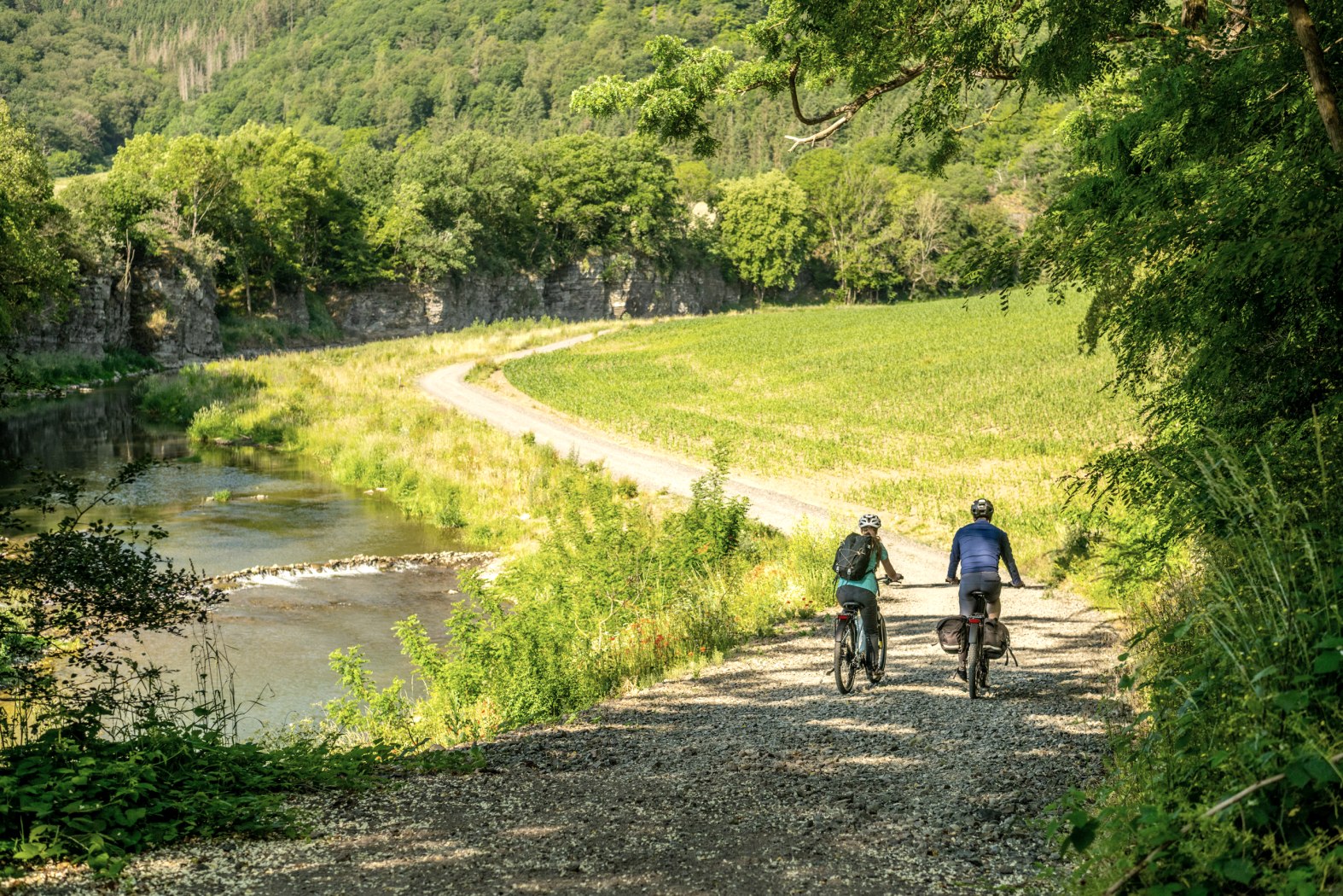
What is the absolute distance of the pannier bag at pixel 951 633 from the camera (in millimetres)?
10008

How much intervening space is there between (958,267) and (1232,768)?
6.42 m

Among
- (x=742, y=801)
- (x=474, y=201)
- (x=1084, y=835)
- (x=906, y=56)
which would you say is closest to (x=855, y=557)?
(x=742, y=801)

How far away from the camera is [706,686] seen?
11398 mm

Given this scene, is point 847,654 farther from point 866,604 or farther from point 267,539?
point 267,539

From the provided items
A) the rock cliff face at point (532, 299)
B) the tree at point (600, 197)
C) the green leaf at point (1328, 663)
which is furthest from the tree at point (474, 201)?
the green leaf at point (1328, 663)

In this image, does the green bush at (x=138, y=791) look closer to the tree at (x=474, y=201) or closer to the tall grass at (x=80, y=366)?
the tall grass at (x=80, y=366)

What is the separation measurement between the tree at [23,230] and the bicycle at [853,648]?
31047mm

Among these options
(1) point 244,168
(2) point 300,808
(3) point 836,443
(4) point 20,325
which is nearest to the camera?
(2) point 300,808

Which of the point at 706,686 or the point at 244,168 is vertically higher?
the point at 244,168

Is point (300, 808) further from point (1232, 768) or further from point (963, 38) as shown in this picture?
point (963, 38)

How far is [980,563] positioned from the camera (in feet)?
32.7

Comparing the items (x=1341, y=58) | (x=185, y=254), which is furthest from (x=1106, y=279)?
(x=185, y=254)

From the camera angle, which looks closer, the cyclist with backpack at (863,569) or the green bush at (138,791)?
the green bush at (138,791)

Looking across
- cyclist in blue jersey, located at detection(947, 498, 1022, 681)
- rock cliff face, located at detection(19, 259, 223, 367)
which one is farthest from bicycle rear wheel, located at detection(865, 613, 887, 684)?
rock cliff face, located at detection(19, 259, 223, 367)
